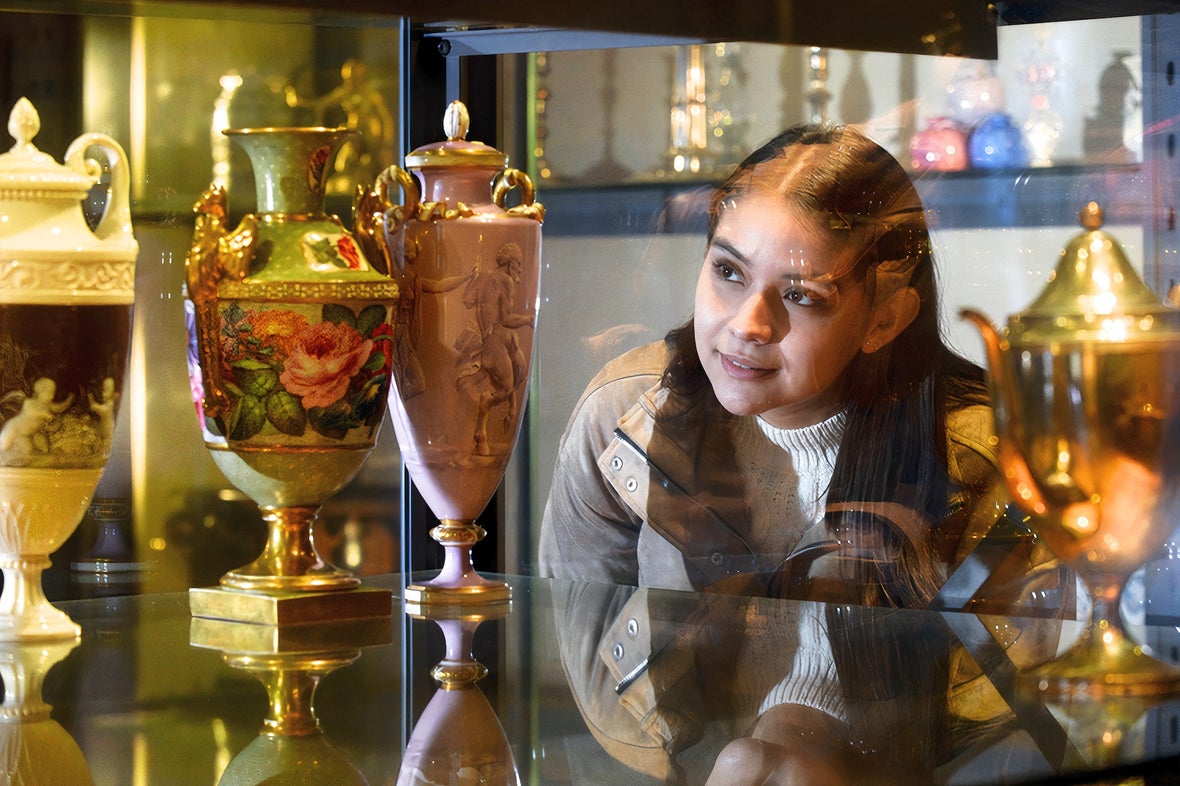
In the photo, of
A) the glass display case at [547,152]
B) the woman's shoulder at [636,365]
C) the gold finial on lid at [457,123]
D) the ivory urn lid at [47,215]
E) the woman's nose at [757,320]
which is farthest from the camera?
the woman's shoulder at [636,365]

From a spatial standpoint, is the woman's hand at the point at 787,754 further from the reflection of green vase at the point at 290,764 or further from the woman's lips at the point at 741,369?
the woman's lips at the point at 741,369

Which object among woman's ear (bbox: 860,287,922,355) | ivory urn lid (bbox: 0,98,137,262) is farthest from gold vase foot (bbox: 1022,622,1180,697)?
ivory urn lid (bbox: 0,98,137,262)

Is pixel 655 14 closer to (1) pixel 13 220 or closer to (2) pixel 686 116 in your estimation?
(1) pixel 13 220

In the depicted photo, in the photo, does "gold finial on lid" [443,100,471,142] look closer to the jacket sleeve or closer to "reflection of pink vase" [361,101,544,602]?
"reflection of pink vase" [361,101,544,602]

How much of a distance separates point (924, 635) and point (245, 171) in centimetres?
90

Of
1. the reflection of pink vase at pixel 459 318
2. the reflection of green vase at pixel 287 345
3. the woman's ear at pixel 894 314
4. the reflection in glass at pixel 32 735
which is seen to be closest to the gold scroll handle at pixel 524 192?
the reflection of pink vase at pixel 459 318

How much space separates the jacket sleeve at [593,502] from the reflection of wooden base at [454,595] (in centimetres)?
38

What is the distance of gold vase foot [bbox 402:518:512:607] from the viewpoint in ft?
4.32

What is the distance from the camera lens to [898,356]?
1.50m

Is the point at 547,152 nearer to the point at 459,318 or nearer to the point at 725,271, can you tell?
the point at 725,271

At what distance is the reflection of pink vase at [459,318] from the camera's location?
1.24 m

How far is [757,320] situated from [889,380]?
0.14 m

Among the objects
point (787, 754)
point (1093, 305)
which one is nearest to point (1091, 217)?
point (1093, 305)

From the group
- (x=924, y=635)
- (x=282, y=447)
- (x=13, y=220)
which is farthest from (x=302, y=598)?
(x=924, y=635)
